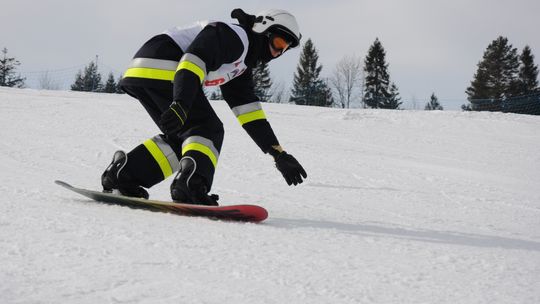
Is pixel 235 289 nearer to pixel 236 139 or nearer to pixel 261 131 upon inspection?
pixel 261 131

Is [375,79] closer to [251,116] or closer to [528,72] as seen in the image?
[528,72]

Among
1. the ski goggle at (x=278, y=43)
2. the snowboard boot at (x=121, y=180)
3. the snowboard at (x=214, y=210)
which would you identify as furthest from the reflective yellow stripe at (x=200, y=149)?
the ski goggle at (x=278, y=43)

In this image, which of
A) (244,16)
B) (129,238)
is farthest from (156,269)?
(244,16)

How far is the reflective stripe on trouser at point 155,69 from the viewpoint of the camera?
10.2 feet

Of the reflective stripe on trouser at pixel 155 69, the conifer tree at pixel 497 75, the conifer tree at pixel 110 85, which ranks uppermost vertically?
the conifer tree at pixel 497 75

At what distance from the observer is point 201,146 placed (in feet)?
9.54

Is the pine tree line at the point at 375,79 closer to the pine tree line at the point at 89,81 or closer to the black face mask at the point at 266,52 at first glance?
the pine tree line at the point at 89,81

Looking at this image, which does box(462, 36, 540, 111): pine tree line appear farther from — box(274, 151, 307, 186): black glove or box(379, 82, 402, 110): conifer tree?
box(274, 151, 307, 186): black glove

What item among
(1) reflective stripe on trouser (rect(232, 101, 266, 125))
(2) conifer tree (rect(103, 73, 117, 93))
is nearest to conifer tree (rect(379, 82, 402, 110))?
(2) conifer tree (rect(103, 73, 117, 93))

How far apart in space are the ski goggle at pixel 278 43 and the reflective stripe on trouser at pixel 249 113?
42 centimetres

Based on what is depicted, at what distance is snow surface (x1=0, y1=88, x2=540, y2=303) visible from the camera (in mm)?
1491

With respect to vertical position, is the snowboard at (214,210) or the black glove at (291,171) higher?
the black glove at (291,171)

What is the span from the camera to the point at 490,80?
47656 mm

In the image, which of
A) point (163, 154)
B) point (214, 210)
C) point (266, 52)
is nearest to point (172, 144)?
point (163, 154)
